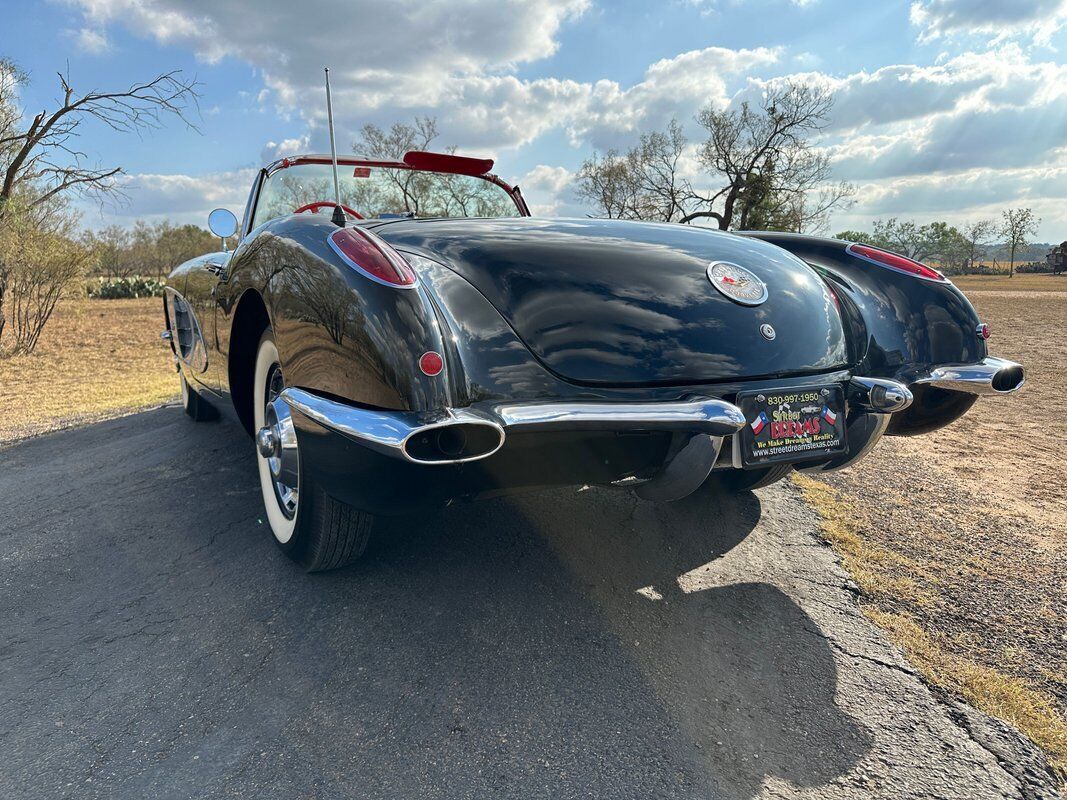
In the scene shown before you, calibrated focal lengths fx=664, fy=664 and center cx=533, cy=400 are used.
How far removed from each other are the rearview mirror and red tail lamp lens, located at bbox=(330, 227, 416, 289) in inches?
88.8

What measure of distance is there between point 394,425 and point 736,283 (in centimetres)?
125

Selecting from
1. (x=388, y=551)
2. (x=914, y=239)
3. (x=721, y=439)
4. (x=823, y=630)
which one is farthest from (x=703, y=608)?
(x=914, y=239)

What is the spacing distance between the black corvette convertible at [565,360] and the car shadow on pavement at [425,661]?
0.33 meters

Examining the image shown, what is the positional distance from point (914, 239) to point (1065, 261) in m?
22.0

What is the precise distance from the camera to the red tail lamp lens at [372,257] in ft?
6.07

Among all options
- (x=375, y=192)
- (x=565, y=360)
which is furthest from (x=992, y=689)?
(x=375, y=192)

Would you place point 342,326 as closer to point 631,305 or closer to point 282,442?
point 282,442

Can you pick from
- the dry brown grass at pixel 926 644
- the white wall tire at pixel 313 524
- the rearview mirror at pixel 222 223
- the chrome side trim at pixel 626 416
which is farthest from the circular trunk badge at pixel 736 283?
the rearview mirror at pixel 222 223

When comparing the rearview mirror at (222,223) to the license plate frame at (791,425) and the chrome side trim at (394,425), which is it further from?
the license plate frame at (791,425)

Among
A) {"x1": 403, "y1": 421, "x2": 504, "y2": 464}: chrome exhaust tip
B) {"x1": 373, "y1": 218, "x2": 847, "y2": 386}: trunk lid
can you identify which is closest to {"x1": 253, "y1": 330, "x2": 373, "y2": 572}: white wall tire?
{"x1": 403, "y1": 421, "x2": 504, "y2": 464}: chrome exhaust tip

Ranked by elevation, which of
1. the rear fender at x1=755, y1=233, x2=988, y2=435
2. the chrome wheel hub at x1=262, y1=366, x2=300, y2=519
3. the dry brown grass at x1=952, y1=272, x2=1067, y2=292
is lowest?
the dry brown grass at x1=952, y1=272, x2=1067, y2=292

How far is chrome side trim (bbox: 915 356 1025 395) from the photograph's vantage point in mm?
2445

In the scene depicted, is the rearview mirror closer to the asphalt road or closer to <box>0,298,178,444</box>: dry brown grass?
the asphalt road

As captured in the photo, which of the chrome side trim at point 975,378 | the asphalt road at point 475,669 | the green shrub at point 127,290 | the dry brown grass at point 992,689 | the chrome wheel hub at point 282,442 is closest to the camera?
the asphalt road at point 475,669
